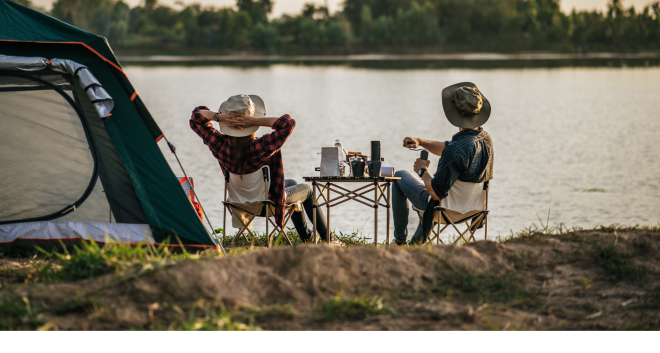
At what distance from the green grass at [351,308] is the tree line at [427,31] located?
2826 inches

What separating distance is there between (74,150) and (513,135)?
11493 millimetres

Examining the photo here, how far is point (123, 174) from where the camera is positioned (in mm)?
3904

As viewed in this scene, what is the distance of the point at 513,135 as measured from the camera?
14.0 m

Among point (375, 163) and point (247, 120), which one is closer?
point (247, 120)

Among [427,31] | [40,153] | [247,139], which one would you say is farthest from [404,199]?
[427,31]

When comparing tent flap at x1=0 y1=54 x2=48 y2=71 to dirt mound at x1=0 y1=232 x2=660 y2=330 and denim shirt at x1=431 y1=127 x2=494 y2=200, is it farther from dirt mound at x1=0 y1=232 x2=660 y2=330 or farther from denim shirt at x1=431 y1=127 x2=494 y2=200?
denim shirt at x1=431 y1=127 x2=494 y2=200

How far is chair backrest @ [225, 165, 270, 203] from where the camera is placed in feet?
13.9

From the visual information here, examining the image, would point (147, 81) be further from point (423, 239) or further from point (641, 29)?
A: point (641, 29)

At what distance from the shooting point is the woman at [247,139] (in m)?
4.09

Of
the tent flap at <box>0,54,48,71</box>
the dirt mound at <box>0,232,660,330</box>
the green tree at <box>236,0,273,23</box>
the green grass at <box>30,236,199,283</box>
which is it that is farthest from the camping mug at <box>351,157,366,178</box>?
the green tree at <box>236,0,273,23</box>

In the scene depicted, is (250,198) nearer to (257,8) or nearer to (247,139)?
(247,139)

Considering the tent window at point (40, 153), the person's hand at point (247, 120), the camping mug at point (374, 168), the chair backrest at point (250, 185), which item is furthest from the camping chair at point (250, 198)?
the tent window at point (40, 153)

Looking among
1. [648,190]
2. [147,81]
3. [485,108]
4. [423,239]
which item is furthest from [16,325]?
[147,81]

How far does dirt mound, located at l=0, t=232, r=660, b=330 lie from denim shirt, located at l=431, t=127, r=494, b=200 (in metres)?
0.96
